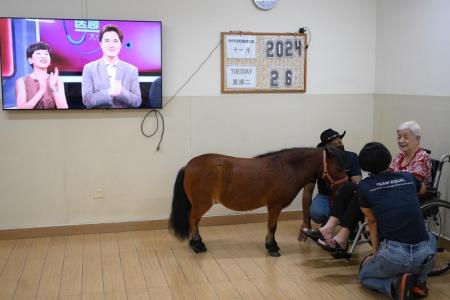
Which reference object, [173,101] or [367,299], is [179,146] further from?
[367,299]

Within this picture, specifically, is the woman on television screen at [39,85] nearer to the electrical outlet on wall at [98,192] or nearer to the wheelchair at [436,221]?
the electrical outlet on wall at [98,192]

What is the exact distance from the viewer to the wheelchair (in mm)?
3422

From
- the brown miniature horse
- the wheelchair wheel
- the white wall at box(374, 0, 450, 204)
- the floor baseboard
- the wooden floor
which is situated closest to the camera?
the wooden floor

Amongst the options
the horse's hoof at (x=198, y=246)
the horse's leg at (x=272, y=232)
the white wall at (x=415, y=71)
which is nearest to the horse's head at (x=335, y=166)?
the horse's leg at (x=272, y=232)

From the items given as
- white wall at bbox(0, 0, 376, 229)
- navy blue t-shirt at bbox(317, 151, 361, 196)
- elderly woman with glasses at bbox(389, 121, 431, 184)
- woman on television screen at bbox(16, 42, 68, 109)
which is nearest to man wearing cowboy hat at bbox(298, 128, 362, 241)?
navy blue t-shirt at bbox(317, 151, 361, 196)

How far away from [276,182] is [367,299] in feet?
3.94

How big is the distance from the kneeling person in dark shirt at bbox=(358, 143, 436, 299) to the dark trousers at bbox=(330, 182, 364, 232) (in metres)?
0.51

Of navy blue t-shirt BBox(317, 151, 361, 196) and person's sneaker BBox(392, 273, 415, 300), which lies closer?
person's sneaker BBox(392, 273, 415, 300)

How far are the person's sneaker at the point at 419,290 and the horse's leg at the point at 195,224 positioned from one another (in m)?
1.70

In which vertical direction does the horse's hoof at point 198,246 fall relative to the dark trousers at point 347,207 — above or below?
below

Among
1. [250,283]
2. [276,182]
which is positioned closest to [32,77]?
[276,182]

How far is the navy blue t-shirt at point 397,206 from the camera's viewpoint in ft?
9.83

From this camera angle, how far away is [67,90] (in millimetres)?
4316

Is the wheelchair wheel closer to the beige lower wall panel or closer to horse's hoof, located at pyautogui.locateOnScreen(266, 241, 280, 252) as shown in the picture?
horse's hoof, located at pyautogui.locateOnScreen(266, 241, 280, 252)
